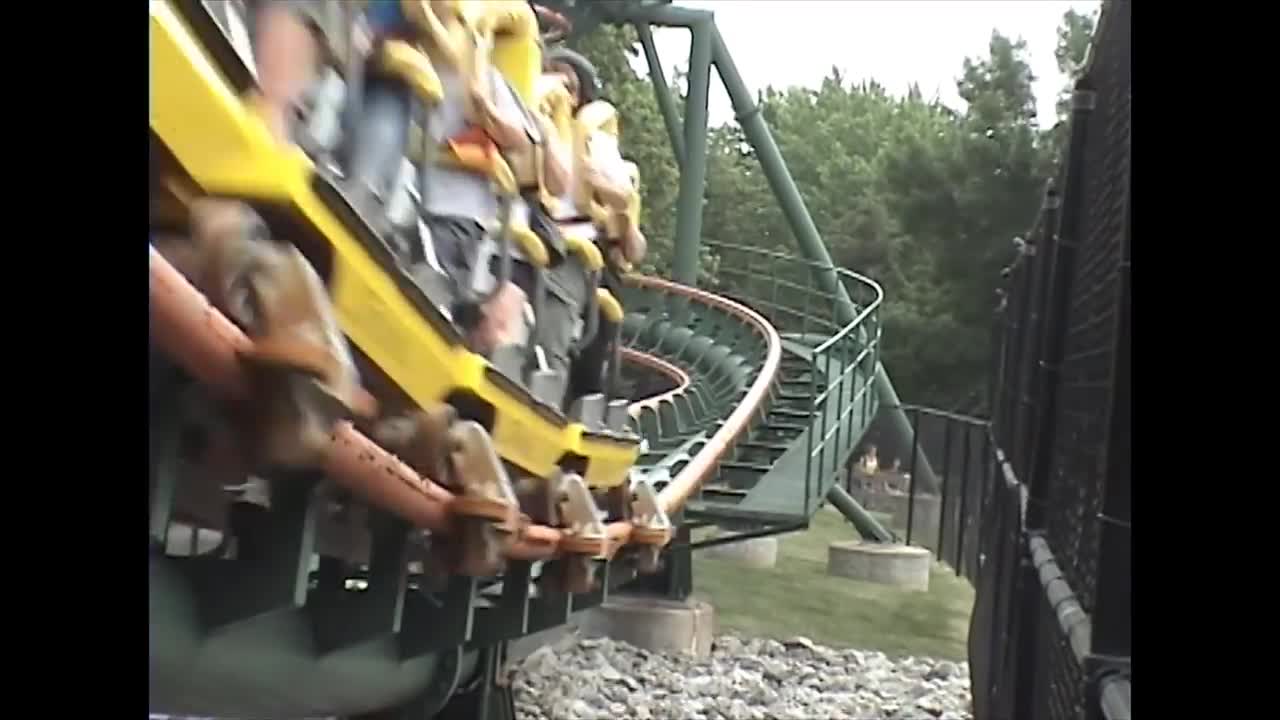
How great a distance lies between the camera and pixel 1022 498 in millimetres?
1228

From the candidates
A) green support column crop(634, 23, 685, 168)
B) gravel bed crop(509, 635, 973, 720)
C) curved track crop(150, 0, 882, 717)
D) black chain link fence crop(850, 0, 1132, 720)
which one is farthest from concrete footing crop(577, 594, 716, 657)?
green support column crop(634, 23, 685, 168)

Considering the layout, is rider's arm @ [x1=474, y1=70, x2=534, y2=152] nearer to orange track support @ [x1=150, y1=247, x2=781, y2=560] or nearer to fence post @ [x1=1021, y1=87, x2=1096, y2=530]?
orange track support @ [x1=150, y1=247, x2=781, y2=560]

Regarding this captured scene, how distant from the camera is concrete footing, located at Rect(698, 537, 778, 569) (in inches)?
75.6

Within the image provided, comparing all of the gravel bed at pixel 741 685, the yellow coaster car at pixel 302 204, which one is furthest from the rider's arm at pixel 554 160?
the gravel bed at pixel 741 685

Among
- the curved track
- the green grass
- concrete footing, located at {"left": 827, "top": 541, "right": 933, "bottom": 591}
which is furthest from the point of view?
the green grass

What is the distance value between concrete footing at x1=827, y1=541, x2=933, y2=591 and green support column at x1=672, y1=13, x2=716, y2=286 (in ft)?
1.26

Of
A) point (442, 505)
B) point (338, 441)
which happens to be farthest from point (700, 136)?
point (338, 441)

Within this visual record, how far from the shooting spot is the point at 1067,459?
99 centimetres

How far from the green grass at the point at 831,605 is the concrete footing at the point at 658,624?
0.11ft

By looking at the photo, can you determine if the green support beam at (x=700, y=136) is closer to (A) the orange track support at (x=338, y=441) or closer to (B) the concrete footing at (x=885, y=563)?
(B) the concrete footing at (x=885, y=563)
